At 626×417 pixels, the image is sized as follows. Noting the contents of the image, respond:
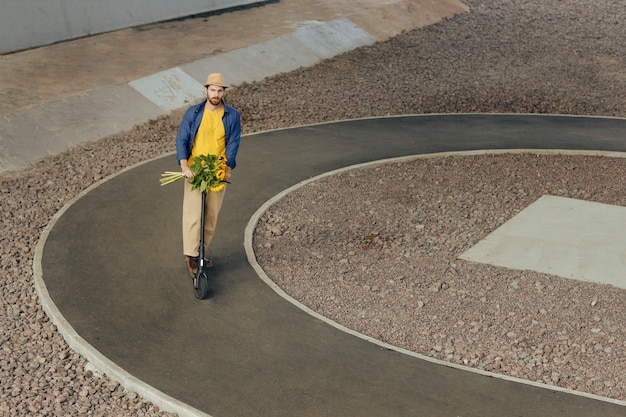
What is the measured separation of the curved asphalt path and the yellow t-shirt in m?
1.71

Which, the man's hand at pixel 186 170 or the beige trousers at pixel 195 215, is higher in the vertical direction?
the man's hand at pixel 186 170

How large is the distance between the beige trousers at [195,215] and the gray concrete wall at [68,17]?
37.7 feet

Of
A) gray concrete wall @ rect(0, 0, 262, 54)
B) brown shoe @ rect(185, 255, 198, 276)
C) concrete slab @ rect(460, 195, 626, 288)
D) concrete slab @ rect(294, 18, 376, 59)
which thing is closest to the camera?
brown shoe @ rect(185, 255, 198, 276)

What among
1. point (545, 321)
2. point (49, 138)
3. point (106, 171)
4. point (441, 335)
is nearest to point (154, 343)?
point (441, 335)

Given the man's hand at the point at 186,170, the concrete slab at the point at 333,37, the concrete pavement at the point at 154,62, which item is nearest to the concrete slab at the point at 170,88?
the concrete pavement at the point at 154,62

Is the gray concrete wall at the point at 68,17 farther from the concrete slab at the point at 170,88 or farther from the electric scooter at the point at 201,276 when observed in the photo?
the electric scooter at the point at 201,276

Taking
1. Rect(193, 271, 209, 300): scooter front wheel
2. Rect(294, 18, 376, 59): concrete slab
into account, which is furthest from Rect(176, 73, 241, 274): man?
Rect(294, 18, 376, 59): concrete slab

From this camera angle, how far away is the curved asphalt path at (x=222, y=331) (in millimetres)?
8469

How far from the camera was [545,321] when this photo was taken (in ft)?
33.3

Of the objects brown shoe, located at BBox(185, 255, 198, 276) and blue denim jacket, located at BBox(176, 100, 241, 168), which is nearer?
blue denim jacket, located at BBox(176, 100, 241, 168)

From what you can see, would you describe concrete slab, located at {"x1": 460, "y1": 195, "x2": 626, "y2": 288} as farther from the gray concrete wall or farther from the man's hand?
the gray concrete wall

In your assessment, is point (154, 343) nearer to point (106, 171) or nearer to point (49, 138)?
point (106, 171)

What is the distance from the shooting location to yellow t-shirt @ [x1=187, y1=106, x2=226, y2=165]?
10195 mm

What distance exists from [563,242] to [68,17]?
14.0m
